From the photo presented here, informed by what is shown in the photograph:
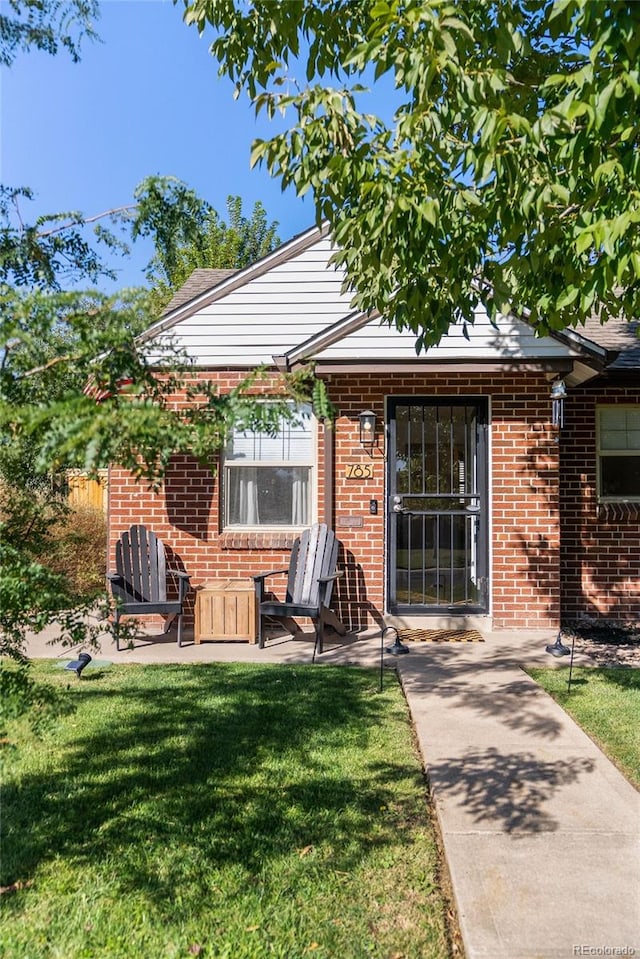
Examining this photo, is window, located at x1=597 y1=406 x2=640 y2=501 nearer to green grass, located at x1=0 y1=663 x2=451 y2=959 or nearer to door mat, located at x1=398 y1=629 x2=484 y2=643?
door mat, located at x1=398 y1=629 x2=484 y2=643

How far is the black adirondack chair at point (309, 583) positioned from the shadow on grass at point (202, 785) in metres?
1.20

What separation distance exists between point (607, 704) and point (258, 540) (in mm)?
3778

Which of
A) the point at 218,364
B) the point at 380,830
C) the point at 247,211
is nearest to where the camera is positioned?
the point at 380,830

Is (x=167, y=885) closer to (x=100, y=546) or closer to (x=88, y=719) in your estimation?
(x=88, y=719)

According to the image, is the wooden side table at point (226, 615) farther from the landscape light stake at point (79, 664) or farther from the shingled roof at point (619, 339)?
the shingled roof at point (619, 339)

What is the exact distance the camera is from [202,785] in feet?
10.5

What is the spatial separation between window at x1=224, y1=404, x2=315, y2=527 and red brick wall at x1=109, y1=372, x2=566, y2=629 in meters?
0.20

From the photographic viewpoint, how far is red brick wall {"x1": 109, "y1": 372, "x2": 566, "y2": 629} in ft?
22.0

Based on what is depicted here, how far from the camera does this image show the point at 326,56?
4266 mm

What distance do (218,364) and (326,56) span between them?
3602mm

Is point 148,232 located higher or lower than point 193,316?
lower

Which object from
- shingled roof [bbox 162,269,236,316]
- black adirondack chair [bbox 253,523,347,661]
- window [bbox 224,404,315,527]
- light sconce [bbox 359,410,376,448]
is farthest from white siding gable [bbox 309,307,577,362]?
shingled roof [bbox 162,269,236,316]

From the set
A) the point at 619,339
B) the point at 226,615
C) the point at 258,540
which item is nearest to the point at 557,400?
the point at 619,339

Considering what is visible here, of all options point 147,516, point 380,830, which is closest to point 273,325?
point 147,516
